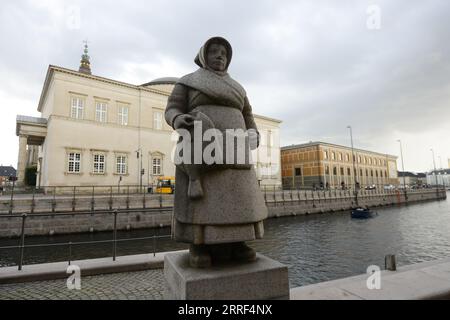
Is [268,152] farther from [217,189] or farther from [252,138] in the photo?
[217,189]

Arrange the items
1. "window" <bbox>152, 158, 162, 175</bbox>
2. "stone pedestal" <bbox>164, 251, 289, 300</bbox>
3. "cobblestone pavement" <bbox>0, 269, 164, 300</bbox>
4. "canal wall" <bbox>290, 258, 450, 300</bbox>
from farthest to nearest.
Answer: "window" <bbox>152, 158, 162, 175</bbox>, "cobblestone pavement" <bbox>0, 269, 164, 300</bbox>, "canal wall" <bbox>290, 258, 450, 300</bbox>, "stone pedestal" <bbox>164, 251, 289, 300</bbox>

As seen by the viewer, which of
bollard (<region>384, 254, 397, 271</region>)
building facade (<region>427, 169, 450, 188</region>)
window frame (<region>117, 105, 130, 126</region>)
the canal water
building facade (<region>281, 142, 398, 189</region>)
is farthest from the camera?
building facade (<region>427, 169, 450, 188</region>)

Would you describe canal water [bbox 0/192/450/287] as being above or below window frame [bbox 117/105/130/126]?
below

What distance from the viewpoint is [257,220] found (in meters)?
2.96

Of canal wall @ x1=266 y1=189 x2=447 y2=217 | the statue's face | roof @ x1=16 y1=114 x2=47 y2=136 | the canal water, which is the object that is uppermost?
roof @ x1=16 y1=114 x2=47 y2=136

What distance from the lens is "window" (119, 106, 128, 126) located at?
35125 mm

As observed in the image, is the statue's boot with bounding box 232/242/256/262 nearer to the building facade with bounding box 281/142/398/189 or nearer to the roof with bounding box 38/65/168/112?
the roof with bounding box 38/65/168/112

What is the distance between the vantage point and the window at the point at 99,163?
105ft

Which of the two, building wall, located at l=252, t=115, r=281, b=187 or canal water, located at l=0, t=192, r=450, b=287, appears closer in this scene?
canal water, located at l=0, t=192, r=450, b=287

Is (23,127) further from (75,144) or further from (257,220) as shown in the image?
(257,220)

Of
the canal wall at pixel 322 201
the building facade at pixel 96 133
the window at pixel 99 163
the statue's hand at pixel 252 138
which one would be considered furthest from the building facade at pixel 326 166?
the statue's hand at pixel 252 138

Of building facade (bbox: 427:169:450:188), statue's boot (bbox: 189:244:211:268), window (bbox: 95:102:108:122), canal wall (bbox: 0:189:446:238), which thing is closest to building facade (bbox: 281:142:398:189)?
canal wall (bbox: 0:189:446:238)
